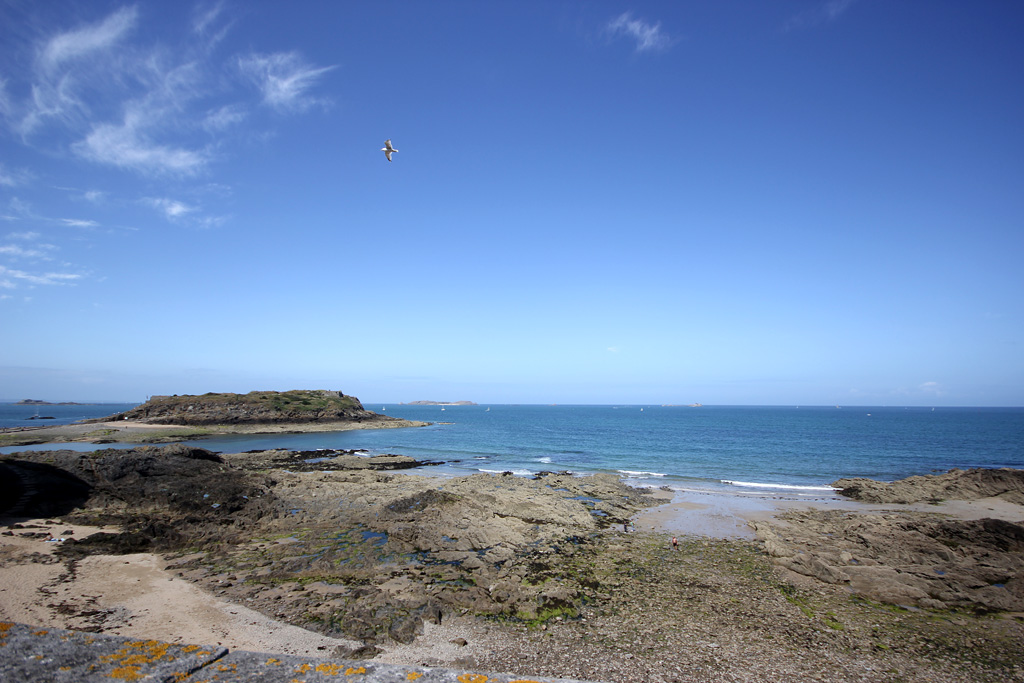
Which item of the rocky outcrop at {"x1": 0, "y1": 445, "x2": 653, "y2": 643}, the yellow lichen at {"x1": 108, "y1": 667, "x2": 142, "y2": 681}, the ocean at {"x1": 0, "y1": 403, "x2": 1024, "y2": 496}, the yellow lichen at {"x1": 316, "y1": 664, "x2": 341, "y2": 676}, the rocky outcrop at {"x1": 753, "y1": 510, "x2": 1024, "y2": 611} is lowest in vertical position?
the ocean at {"x1": 0, "y1": 403, "x2": 1024, "y2": 496}

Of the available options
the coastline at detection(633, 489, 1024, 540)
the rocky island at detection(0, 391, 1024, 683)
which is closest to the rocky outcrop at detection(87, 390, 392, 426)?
the rocky island at detection(0, 391, 1024, 683)

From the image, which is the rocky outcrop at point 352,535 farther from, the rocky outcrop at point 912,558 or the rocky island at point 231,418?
the rocky island at point 231,418

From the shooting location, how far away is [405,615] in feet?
39.8

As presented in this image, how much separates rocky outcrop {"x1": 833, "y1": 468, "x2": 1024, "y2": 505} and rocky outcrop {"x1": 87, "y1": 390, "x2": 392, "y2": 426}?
301 feet

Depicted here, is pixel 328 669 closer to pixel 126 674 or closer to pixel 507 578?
pixel 126 674

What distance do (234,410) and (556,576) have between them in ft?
306

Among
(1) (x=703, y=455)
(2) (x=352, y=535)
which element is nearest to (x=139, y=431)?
(2) (x=352, y=535)

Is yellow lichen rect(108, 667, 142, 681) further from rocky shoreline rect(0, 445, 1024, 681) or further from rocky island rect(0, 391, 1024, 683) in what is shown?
rocky shoreline rect(0, 445, 1024, 681)

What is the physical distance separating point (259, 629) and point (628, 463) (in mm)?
42066

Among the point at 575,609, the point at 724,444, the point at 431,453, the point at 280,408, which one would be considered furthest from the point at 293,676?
the point at 280,408

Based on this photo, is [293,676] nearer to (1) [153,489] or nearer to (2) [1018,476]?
(1) [153,489]

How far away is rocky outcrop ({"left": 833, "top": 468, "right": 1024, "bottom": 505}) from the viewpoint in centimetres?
2881

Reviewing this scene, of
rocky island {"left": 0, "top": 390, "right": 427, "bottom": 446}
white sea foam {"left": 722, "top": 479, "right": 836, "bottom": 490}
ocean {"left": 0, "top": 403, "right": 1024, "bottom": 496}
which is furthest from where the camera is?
rocky island {"left": 0, "top": 390, "right": 427, "bottom": 446}

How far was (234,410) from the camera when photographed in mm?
89562
